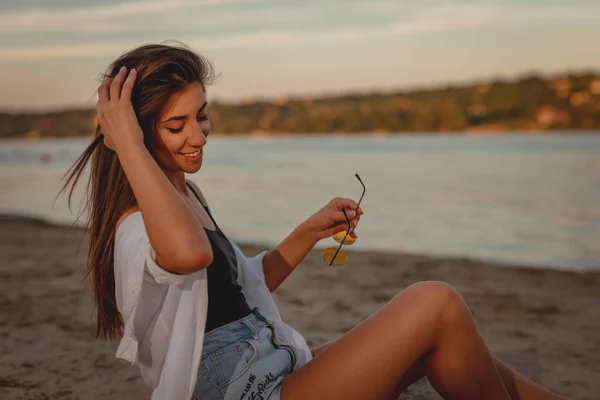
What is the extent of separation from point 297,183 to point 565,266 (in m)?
17.3

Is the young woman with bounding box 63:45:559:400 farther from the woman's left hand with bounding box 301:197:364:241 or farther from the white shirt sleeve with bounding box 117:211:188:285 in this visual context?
the woman's left hand with bounding box 301:197:364:241

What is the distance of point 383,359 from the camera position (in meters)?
2.42

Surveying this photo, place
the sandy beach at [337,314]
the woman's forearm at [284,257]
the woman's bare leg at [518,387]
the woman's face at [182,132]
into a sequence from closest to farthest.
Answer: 1. the woman's face at [182,132]
2. the woman's bare leg at [518,387]
3. the woman's forearm at [284,257]
4. the sandy beach at [337,314]

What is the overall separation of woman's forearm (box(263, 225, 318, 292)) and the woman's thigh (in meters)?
0.75

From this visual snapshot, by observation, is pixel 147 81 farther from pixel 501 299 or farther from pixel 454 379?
pixel 501 299

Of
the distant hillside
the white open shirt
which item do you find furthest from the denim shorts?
the distant hillside

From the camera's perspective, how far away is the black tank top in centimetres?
250

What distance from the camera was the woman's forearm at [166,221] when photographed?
6.91 feet

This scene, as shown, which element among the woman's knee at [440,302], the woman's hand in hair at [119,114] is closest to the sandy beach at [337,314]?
the woman's hand in hair at [119,114]

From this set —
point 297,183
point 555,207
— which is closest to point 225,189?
point 297,183

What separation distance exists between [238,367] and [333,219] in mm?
868

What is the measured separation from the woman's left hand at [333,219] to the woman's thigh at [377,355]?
2.04 ft

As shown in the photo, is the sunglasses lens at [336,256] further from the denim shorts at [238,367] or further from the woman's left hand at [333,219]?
the denim shorts at [238,367]

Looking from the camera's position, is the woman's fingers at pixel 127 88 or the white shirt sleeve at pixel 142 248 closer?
the white shirt sleeve at pixel 142 248
